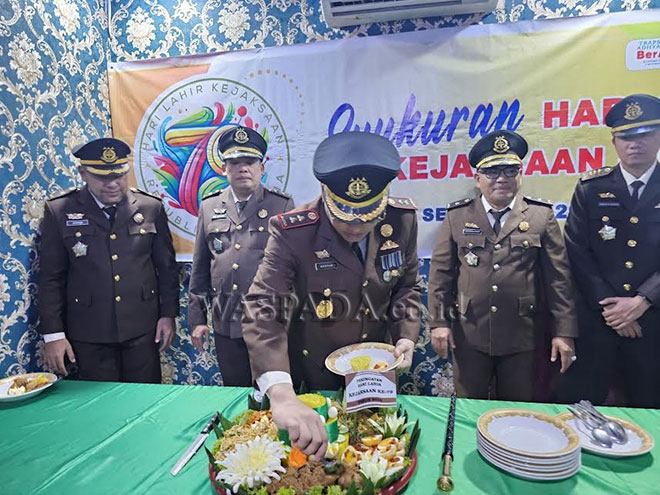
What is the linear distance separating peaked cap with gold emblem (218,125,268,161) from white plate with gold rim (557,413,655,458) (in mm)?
1898

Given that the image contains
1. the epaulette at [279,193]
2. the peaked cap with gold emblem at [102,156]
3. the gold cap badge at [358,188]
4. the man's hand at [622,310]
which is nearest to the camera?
the gold cap badge at [358,188]

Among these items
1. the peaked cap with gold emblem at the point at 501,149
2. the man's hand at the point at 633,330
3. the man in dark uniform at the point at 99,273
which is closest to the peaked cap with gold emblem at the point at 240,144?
the man in dark uniform at the point at 99,273

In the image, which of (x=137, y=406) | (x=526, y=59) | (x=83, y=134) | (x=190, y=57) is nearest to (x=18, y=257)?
(x=83, y=134)

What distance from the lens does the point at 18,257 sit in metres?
2.20

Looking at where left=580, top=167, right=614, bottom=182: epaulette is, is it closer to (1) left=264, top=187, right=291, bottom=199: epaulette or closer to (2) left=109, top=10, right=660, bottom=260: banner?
(2) left=109, top=10, right=660, bottom=260: banner

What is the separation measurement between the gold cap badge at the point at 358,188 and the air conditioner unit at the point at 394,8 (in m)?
1.33

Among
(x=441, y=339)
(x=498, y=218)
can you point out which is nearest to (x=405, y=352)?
(x=441, y=339)

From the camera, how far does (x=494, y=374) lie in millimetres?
2238

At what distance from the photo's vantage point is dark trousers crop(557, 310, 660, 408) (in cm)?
203

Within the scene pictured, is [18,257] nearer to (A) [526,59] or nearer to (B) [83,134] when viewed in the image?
(B) [83,134]

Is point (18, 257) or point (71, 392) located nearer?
point (71, 392)

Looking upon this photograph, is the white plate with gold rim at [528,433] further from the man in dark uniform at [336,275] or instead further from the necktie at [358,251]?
the necktie at [358,251]

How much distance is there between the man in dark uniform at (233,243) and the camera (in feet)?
7.68

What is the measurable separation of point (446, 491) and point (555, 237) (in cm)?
153
